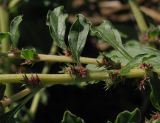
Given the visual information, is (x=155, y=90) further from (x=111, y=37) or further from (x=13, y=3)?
(x=13, y=3)

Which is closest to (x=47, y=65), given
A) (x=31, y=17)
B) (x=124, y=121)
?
(x=31, y=17)

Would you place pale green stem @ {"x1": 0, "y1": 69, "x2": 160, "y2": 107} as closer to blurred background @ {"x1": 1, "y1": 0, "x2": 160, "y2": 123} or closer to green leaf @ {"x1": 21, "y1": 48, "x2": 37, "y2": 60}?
green leaf @ {"x1": 21, "y1": 48, "x2": 37, "y2": 60}

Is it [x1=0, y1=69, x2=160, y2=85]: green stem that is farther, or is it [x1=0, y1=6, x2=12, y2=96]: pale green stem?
[x1=0, y1=6, x2=12, y2=96]: pale green stem

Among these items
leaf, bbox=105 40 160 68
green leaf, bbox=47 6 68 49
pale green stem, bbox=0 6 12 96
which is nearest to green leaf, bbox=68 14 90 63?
green leaf, bbox=47 6 68 49

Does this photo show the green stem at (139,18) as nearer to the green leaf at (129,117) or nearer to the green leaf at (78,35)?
the green leaf at (78,35)

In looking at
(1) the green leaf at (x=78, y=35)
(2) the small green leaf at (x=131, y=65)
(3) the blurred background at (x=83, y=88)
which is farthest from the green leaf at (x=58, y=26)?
(3) the blurred background at (x=83, y=88)

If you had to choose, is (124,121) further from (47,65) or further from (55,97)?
(55,97)
